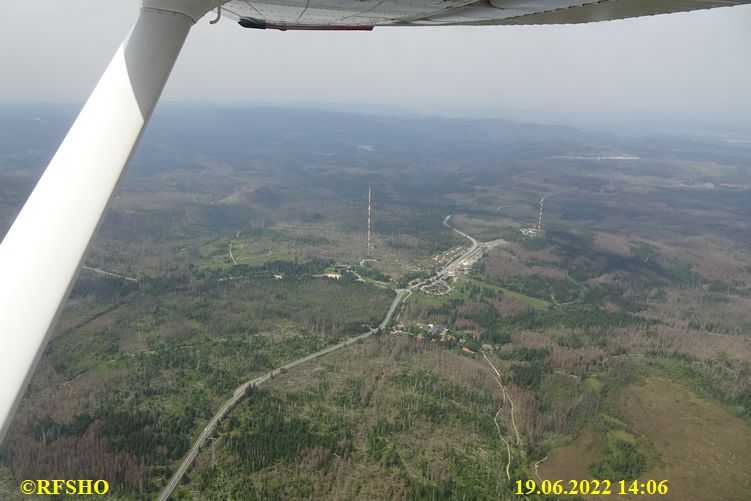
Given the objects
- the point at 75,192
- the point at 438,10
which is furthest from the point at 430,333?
the point at 75,192

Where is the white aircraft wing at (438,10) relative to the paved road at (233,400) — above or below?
above

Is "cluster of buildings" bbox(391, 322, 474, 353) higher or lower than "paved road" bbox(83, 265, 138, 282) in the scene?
lower

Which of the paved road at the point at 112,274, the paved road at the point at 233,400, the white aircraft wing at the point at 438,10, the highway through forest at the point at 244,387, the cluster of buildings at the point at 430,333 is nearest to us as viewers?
the white aircraft wing at the point at 438,10

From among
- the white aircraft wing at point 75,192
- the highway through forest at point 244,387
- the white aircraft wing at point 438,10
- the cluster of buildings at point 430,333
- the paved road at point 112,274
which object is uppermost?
the white aircraft wing at point 438,10

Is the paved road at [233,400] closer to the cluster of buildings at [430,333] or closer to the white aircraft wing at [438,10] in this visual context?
the cluster of buildings at [430,333]

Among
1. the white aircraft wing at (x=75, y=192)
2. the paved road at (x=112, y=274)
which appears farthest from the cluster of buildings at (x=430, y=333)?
the white aircraft wing at (x=75, y=192)

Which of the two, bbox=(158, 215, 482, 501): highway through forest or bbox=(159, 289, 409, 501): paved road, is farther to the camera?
bbox=(158, 215, 482, 501): highway through forest

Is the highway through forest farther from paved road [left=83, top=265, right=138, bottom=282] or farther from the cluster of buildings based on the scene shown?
paved road [left=83, top=265, right=138, bottom=282]

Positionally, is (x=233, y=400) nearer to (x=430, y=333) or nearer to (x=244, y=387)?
(x=244, y=387)

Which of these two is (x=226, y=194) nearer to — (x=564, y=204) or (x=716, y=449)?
(x=564, y=204)

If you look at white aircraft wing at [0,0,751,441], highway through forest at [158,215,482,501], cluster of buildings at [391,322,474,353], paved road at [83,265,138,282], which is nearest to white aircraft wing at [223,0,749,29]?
white aircraft wing at [0,0,751,441]

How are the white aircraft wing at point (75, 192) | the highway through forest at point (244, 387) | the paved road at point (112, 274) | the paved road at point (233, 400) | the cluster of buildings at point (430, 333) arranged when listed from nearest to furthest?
1. the white aircraft wing at point (75, 192)
2. the paved road at point (233, 400)
3. the highway through forest at point (244, 387)
4. the cluster of buildings at point (430, 333)
5. the paved road at point (112, 274)

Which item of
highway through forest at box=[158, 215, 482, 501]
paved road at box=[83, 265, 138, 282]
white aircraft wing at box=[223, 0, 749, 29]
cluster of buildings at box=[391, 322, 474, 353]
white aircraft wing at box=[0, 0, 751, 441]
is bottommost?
cluster of buildings at box=[391, 322, 474, 353]
